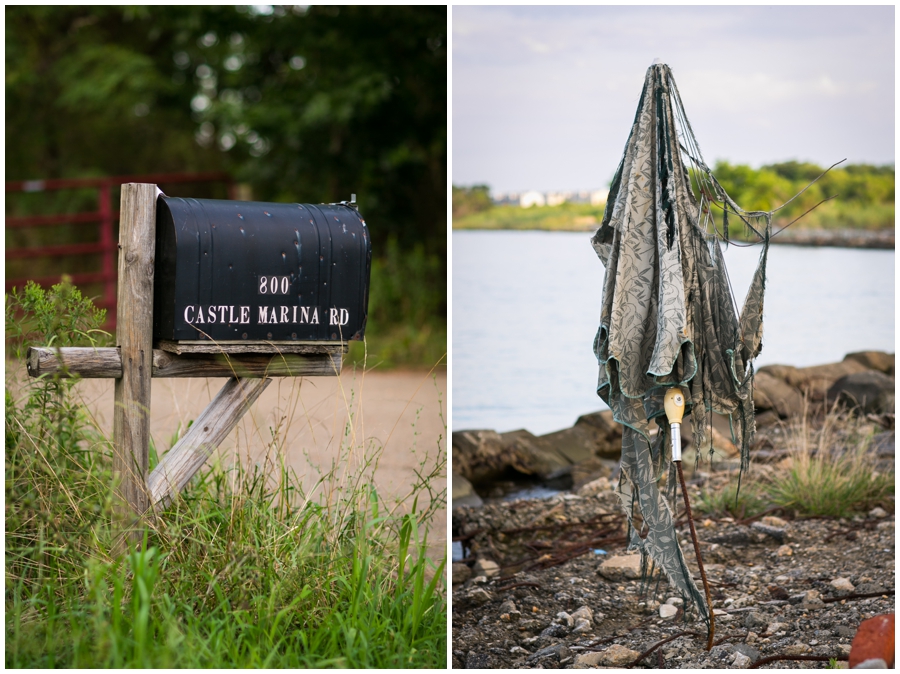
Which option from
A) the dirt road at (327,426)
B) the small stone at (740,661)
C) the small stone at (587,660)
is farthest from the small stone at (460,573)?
the small stone at (740,661)

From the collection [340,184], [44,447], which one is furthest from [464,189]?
[44,447]

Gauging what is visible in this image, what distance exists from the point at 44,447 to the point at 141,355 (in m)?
0.61

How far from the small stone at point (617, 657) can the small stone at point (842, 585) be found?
1180mm

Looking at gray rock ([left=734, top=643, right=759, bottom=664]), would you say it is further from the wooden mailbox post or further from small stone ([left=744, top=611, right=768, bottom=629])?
the wooden mailbox post

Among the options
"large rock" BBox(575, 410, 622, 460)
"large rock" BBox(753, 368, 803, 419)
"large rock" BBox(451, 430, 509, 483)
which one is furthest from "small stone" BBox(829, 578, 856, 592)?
"large rock" BBox(753, 368, 803, 419)

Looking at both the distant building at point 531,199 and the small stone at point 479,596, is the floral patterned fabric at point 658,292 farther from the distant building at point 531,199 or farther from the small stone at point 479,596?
the distant building at point 531,199

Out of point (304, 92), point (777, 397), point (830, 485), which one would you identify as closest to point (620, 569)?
point (830, 485)

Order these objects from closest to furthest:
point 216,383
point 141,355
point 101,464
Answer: point 141,355
point 101,464
point 216,383

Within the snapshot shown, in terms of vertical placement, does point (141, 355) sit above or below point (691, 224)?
below

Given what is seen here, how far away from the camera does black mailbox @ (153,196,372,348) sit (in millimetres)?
2703

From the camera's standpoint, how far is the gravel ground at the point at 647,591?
334 centimetres

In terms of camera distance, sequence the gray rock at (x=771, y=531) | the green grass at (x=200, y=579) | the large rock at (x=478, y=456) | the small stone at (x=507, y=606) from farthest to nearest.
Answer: the large rock at (x=478, y=456) → the gray rock at (x=771, y=531) → the small stone at (x=507, y=606) → the green grass at (x=200, y=579)

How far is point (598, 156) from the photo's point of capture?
23.0 ft

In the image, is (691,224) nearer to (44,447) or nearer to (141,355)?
(141,355)
